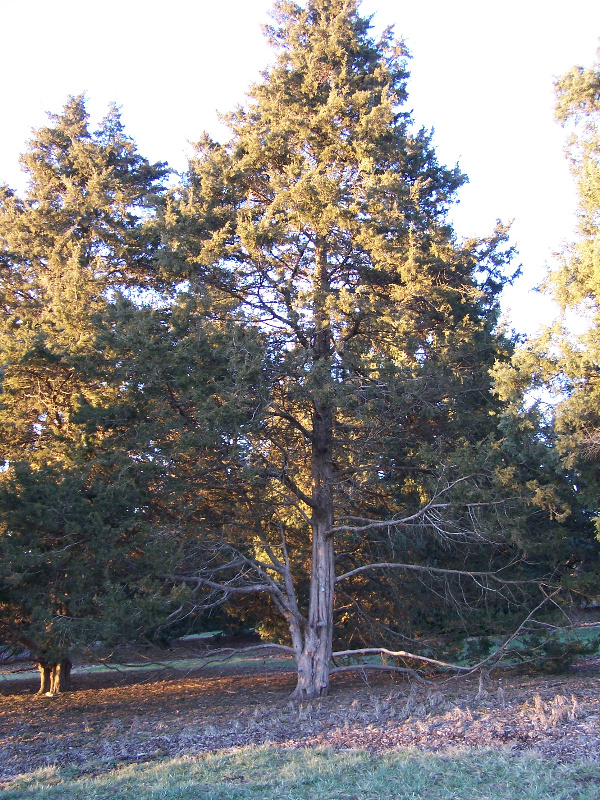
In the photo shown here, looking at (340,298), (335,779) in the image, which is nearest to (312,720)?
(335,779)

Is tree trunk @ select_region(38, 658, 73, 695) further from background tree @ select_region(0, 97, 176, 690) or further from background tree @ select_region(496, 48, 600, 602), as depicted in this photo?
background tree @ select_region(496, 48, 600, 602)

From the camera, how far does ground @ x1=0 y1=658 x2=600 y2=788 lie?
7148 mm

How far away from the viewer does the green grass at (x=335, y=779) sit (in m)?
5.18

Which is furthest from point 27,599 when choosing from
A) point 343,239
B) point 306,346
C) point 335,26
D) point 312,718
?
point 335,26

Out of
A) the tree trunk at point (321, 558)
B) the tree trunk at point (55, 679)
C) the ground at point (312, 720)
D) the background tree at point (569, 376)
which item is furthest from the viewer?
the tree trunk at point (55, 679)

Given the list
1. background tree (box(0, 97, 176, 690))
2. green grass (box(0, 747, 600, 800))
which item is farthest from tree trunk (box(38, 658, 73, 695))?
green grass (box(0, 747, 600, 800))

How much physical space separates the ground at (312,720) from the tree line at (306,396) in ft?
3.93

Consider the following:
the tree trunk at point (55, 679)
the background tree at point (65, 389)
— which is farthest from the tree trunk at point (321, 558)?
the tree trunk at point (55, 679)

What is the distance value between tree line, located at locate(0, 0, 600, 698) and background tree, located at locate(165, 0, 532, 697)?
0.06 meters

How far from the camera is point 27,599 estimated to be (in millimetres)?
10430

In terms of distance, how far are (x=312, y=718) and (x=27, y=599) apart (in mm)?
4891

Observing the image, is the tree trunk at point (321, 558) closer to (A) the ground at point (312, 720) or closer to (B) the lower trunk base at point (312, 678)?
(B) the lower trunk base at point (312, 678)

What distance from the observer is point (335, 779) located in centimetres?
572

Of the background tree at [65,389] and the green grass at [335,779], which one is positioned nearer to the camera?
the green grass at [335,779]
